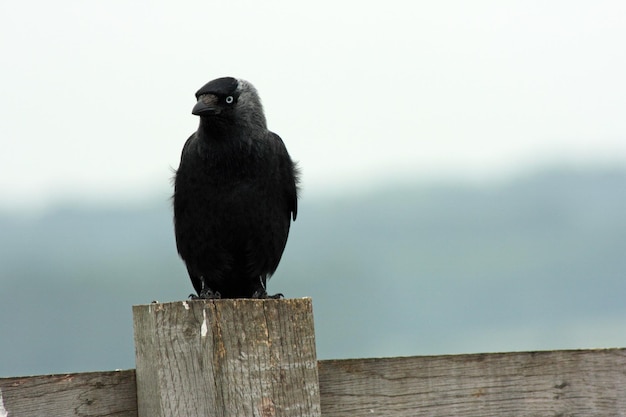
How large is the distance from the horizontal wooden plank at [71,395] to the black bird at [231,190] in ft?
12.1

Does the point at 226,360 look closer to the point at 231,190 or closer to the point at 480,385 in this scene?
the point at 480,385

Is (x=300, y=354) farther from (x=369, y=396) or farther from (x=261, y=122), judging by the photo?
(x=261, y=122)

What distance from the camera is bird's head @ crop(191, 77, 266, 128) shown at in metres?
7.46

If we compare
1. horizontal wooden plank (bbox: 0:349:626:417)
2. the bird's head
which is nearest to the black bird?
the bird's head

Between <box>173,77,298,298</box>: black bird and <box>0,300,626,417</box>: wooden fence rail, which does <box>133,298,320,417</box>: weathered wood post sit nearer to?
<box>0,300,626,417</box>: wooden fence rail

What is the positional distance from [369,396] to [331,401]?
0.42ft

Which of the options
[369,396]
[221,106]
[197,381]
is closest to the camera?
[197,381]

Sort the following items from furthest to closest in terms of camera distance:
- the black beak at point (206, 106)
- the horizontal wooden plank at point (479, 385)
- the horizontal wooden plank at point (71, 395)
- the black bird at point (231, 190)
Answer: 1. the black bird at point (231, 190)
2. the black beak at point (206, 106)
3. the horizontal wooden plank at point (479, 385)
4. the horizontal wooden plank at point (71, 395)

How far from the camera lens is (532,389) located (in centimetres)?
409

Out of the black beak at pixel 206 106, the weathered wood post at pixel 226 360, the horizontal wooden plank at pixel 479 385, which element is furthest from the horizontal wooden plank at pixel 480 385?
the black beak at pixel 206 106

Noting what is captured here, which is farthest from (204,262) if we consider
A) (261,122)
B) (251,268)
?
(261,122)

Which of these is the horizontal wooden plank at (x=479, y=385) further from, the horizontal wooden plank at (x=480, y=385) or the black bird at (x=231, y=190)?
the black bird at (x=231, y=190)

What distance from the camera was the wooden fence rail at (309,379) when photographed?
3738 mm

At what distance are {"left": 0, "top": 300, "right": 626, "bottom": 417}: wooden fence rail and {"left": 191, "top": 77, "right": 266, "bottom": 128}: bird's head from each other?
143 inches
